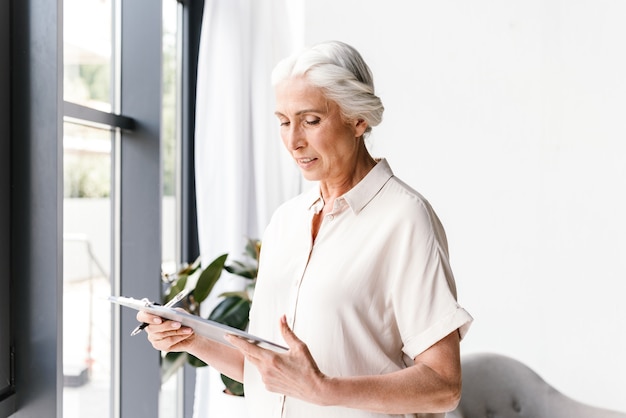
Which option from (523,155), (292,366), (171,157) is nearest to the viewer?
(292,366)

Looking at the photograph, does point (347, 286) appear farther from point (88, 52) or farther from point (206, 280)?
point (88, 52)

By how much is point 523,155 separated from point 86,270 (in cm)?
169

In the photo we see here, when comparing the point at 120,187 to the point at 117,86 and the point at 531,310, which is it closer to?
the point at 117,86

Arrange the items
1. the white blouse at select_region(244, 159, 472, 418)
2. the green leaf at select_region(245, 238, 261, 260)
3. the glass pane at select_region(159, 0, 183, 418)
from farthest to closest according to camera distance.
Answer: the glass pane at select_region(159, 0, 183, 418) → the green leaf at select_region(245, 238, 261, 260) → the white blouse at select_region(244, 159, 472, 418)

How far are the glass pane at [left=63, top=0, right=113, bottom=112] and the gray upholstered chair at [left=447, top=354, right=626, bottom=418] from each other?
1573 mm

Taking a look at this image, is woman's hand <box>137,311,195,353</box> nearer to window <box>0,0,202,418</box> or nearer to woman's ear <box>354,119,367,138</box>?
window <box>0,0,202,418</box>

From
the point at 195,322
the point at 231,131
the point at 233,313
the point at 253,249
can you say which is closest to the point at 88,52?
the point at 231,131

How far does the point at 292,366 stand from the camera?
1.07 meters

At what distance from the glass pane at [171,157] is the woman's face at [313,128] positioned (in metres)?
1.69

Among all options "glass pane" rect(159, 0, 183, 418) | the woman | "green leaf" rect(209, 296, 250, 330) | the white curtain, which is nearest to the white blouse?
the woman

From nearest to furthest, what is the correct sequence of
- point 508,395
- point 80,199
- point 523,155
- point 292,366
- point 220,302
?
point 292,366 < point 80,199 < point 508,395 < point 220,302 < point 523,155

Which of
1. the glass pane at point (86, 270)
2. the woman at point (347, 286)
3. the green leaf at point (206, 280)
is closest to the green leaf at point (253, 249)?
the green leaf at point (206, 280)

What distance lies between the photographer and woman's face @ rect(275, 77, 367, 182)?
1.29 metres

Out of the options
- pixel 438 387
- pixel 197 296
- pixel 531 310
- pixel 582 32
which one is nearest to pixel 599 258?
pixel 531 310
